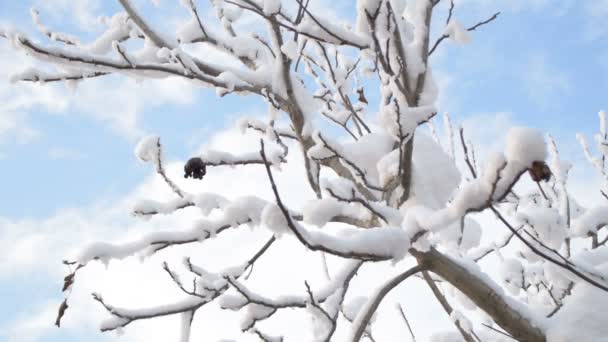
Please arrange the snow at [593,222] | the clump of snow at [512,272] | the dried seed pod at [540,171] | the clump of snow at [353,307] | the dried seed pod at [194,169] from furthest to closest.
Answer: the clump of snow at [512,272], the clump of snow at [353,307], the snow at [593,222], the dried seed pod at [194,169], the dried seed pod at [540,171]

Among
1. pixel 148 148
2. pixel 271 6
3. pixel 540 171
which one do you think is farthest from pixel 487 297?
pixel 148 148

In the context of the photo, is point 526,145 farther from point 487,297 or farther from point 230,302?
point 230,302

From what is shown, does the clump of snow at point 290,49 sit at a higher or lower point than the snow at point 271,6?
lower

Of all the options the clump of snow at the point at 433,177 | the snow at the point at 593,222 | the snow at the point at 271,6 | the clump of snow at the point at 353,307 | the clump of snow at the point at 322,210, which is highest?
the snow at the point at 271,6

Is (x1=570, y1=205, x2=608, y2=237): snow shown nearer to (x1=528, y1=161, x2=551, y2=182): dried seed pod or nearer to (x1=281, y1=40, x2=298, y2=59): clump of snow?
(x1=281, y1=40, x2=298, y2=59): clump of snow

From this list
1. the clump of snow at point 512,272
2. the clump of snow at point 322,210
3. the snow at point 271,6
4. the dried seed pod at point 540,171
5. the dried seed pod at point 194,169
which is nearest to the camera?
the dried seed pod at point 540,171

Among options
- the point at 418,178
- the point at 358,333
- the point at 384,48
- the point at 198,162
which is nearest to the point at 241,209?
the point at 198,162

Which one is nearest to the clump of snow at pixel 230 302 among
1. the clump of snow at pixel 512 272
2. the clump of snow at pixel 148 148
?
the clump of snow at pixel 148 148

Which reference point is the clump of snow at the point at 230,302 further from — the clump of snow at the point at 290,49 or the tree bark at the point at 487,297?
the clump of snow at the point at 290,49

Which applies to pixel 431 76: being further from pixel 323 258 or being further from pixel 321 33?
pixel 323 258

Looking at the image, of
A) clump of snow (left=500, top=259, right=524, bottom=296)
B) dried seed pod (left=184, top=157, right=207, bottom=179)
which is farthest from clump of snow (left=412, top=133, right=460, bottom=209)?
clump of snow (left=500, top=259, right=524, bottom=296)

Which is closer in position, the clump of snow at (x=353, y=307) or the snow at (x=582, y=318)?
the snow at (x=582, y=318)

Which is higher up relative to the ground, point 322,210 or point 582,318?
point 322,210

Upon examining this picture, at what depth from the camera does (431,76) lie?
239cm
